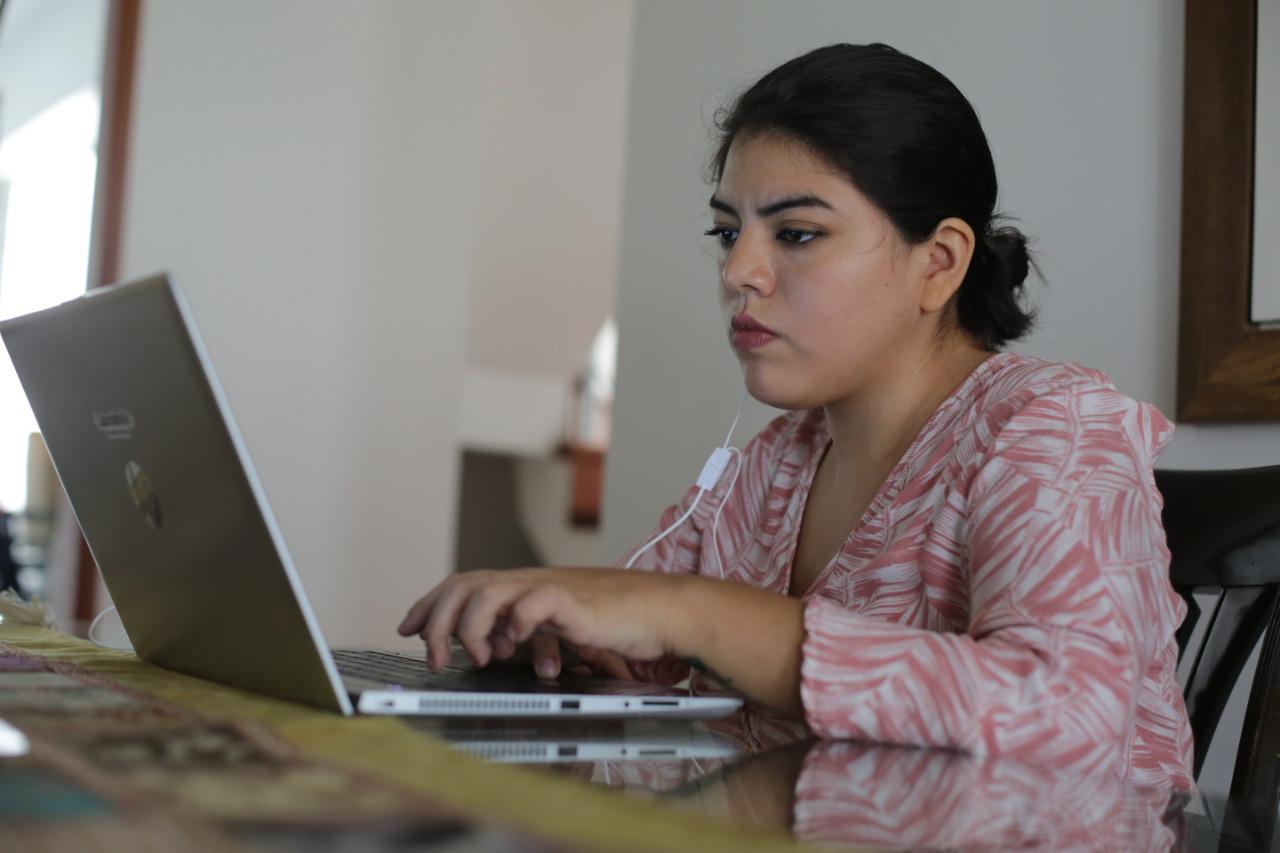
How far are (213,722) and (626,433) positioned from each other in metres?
1.40

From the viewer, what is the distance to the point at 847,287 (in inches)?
44.3

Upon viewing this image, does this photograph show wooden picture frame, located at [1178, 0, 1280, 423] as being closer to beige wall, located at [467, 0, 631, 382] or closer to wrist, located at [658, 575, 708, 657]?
wrist, located at [658, 575, 708, 657]

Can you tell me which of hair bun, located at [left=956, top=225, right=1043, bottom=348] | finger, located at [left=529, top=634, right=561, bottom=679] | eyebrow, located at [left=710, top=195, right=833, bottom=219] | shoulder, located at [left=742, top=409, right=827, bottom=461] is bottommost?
finger, located at [left=529, top=634, right=561, bottom=679]

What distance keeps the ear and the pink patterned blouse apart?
0.30ft

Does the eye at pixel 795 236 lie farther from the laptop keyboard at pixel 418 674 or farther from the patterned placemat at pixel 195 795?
the patterned placemat at pixel 195 795

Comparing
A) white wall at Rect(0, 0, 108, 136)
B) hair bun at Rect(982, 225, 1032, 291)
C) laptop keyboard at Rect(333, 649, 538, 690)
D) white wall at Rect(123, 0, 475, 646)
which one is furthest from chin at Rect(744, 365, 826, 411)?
white wall at Rect(0, 0, 108, 136)

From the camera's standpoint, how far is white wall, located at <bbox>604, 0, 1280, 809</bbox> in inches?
56.4

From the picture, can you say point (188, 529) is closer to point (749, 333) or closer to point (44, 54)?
point (749, 333)

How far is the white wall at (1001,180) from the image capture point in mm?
1433

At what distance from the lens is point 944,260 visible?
1.19 metres

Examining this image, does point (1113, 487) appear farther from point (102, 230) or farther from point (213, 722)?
point (102, 230)

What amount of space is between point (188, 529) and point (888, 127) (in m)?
0.68

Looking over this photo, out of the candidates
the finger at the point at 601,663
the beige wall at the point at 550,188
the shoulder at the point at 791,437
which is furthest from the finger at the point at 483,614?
the beige wall at the point at 550,188

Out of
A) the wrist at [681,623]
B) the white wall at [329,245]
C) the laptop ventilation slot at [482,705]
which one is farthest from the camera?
the white wall at [329,245]
